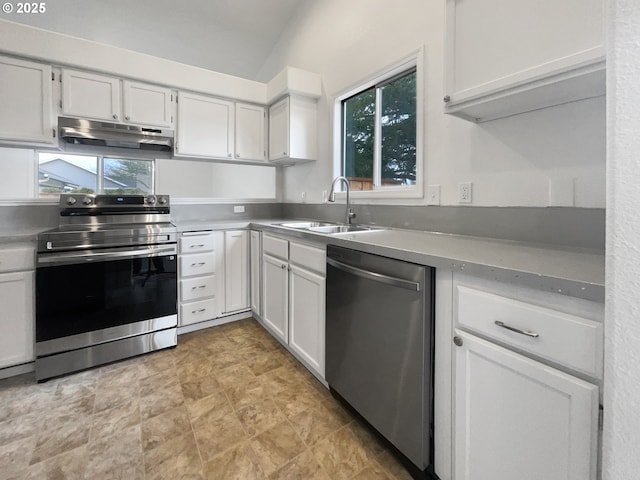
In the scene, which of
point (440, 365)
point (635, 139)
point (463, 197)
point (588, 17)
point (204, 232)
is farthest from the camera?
point (204, 232)

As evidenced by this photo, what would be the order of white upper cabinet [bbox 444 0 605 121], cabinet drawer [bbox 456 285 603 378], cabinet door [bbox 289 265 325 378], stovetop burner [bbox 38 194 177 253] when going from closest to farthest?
cabinet drawer [bbox 456 285 603 378]
white upper cabinet [bbox 444 0 605 121]
cabinet door [bbox 289 265 325 378]
stovetop burner [bbox 38 194 177 253]

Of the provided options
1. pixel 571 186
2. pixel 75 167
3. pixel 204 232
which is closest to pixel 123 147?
pixel 75 167

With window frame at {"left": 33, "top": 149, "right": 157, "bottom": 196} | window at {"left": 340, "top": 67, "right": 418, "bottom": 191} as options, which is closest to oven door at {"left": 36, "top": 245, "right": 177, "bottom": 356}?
window frame at {"left": 33, "top": 149, "right": 157, "bottom": 196}

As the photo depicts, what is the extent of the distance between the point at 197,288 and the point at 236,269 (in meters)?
0.36

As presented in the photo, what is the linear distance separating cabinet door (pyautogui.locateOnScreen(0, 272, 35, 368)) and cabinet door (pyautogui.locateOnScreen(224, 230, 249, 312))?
1.28 meters

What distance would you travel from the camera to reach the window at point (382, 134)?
6.86 ft

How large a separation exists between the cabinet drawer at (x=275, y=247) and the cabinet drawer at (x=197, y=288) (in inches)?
23.3

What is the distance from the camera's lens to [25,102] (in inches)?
85.7

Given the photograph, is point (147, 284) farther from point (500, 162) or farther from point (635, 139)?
point (635, 139)

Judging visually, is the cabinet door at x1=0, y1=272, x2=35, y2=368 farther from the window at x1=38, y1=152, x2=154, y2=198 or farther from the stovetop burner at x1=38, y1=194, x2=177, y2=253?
the window at x1=38, y1=152, x2=154, y2=198

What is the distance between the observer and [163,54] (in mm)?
3086

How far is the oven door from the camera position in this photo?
1920mm

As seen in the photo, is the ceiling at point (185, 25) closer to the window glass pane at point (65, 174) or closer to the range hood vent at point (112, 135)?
the range hood vent at point (112, 135)

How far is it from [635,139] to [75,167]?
335 cm
